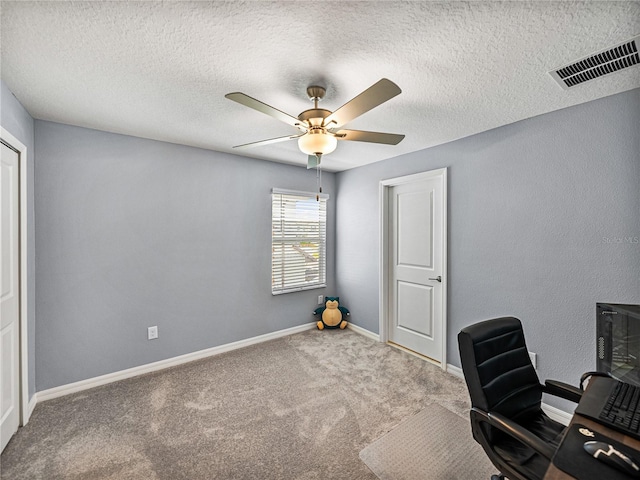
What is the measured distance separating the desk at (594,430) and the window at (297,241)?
10.2ft

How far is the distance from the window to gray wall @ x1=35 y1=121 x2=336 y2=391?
5.2 inches

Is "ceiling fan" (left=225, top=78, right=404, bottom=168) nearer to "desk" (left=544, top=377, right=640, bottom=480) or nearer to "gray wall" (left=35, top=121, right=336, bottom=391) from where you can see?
"desk" (left=544, top=377, right=640, bottom=480)

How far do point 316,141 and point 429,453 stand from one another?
2.17 metres

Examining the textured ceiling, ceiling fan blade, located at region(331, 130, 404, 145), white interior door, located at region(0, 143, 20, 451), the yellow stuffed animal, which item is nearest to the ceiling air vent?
the textured ceiling

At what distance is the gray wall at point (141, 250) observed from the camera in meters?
2.43

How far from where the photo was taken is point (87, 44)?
1438 millimetres

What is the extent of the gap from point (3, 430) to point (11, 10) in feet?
7.97

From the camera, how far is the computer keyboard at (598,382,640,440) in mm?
1061

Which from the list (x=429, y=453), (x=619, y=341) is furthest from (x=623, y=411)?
(x=429, y=453)

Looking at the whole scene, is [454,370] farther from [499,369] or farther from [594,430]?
[594,430]

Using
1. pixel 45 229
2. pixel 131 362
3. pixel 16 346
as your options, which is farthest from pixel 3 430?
pixel 45 229

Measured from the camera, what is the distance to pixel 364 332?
12.8 feet

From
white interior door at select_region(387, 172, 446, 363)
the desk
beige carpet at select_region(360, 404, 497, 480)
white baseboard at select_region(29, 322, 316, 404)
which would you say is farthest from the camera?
white interior door at select_region(387, 172, 446, 363)

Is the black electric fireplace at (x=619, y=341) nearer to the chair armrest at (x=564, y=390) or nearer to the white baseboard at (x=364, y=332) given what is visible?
the chair armrest at (x=564, y=390)
